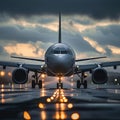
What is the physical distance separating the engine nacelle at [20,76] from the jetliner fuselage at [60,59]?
2.84m

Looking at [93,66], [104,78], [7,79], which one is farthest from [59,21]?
[7,79]

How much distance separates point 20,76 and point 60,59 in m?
5.96

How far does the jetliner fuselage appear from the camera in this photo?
32.2 meters

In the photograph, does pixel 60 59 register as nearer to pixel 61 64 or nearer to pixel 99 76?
pixel 61 64

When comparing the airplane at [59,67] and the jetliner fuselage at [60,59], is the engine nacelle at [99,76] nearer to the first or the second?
the airplane at [59,67]

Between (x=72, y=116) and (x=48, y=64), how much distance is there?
22.7m

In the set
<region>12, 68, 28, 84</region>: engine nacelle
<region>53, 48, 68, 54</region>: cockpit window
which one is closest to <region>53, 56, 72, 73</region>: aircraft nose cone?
<region>53, 48, 68, 54</region>: cockpit window

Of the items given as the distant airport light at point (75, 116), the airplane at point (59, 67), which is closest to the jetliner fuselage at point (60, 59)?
the airplane at point (59, 67)

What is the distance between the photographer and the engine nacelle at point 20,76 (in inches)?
1433

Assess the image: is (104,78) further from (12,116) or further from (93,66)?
(12,116)

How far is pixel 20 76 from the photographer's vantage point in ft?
120

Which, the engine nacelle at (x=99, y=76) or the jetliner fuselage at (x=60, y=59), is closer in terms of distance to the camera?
the jetliner fuselage at (x=60, y=59)

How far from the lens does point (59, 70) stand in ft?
107

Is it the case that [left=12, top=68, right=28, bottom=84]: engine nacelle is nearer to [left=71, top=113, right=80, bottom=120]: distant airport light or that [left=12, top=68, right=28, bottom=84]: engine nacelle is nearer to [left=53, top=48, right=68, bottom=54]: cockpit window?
[left=53, top=48, right=68, bottom=54]: cockpit window
